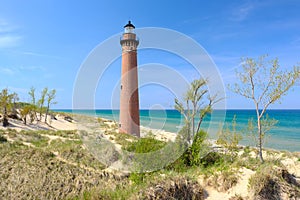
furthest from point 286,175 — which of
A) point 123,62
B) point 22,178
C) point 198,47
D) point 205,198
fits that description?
point 123,62

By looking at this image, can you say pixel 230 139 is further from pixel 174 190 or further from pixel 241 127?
pixel 241 127

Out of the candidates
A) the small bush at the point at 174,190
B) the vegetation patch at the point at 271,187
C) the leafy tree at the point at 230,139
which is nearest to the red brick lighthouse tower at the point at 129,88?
the leafy tree at the point at 230,139

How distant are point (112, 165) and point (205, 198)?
4.88 m

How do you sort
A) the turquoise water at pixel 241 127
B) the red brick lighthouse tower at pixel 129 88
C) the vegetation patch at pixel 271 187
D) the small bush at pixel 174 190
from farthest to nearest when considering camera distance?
the red brick lighthouse tower at pixel 129 88 < the turquoise water at pixel 241 127 < the vegetation patch at pixel 271 187 < the small bush at pixel 174 190

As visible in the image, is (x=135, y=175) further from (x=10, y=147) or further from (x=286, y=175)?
(x=10, y=147)

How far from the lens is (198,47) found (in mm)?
9484

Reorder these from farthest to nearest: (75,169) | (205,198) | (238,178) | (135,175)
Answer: (75,169) → (135,175) → (238,178) → (205,198)

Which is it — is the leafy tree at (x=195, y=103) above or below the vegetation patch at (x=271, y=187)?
above

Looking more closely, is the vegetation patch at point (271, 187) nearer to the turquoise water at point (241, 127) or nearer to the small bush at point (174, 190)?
the small bush at point (174, 190)

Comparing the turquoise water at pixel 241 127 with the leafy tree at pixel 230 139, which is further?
the turquoise water at pixel 241 127

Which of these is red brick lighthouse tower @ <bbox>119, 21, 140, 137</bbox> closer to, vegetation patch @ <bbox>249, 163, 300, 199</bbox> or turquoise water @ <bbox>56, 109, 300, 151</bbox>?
turquoise water @ <bbox>56, 109, 300, 151</bbox>

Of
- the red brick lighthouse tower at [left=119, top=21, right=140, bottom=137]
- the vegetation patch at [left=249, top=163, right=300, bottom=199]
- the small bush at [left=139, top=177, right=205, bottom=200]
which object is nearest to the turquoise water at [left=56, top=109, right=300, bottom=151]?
the red brick lighthouse tower at [left=119, top=21, right=140, bottom=137]

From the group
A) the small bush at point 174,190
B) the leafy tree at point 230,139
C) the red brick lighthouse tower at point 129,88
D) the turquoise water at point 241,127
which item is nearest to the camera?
the small bush at point 174,190

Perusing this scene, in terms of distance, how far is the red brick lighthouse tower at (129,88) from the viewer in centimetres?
1648
